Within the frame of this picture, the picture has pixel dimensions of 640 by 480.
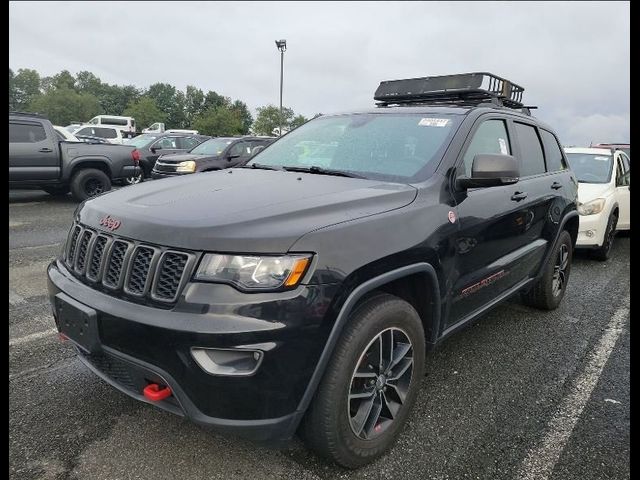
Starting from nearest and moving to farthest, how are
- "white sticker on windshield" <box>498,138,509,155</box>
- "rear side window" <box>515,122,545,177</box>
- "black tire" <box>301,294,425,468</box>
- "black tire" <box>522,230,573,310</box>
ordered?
"black tire" <box>301,294,425,468</box> < "white sticker on windshield" <box>498,138,509,155</box> < "rear side window" <box>515,122,545,177</box> < "black tire" <box>522,230,573,310</box>

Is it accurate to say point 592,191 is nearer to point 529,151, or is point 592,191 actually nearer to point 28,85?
point 529,151

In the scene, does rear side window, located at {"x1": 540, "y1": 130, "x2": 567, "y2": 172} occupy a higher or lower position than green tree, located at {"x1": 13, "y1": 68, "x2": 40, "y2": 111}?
lower

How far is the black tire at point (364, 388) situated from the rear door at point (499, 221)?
51cm

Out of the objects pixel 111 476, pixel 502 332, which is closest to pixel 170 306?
pixel 111 476

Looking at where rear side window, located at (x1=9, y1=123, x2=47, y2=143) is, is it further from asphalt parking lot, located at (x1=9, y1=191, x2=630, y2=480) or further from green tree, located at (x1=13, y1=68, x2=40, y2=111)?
green tree, located at (x1=13, y1=68, x2=40, y2=111)

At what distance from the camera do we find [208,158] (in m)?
10.9

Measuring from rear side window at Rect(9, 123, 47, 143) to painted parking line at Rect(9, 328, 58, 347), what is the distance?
A: 751 cm

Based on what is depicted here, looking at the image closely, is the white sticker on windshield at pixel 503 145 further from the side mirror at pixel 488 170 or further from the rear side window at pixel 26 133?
the rear side window at pixel 26 133

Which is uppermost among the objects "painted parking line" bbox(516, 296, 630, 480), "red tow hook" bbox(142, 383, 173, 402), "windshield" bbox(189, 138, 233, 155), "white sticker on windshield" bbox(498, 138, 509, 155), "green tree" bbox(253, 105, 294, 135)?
"green tree" bbox(253, 105, 294, 135)

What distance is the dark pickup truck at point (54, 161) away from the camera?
9.59 meters

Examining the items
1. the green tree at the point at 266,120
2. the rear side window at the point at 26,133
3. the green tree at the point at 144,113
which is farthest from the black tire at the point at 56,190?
the green tree at the point at 144,113

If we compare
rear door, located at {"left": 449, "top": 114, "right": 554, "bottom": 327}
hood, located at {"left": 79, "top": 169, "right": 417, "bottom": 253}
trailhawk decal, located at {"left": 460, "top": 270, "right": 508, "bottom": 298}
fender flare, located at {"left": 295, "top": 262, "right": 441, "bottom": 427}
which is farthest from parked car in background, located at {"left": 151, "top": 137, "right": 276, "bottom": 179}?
fender flare, located at {"left": 295, "top": 262, "right": 441, "bottom": 427}

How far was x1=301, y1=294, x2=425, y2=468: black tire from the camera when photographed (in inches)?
82.0
